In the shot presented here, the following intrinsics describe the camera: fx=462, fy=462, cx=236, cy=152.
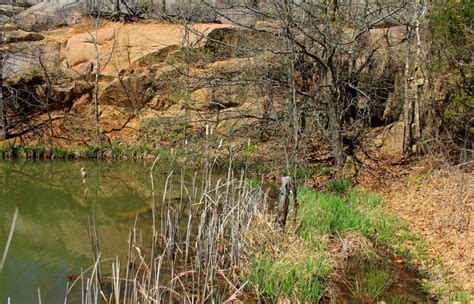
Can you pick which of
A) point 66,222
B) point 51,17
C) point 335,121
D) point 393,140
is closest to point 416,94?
point 393,140

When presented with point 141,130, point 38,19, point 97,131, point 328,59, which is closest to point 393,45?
point 328,59

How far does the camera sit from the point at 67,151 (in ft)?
52.3

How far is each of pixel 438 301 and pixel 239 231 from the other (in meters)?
2.38

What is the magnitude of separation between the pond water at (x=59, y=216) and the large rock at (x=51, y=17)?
11.4 m

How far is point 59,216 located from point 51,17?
59.9ft

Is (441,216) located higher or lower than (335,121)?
lower

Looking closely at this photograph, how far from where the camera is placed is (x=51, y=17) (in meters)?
24.2

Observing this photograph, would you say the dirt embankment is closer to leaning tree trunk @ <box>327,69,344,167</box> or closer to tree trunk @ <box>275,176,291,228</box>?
leaning tree trunk @ <box>327,69,344,167</box>

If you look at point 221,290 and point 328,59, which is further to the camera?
point 328,59

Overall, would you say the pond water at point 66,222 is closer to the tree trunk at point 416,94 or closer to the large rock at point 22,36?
the tree trunk at point 416,94

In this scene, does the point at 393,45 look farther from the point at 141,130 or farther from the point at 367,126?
the point at 141,130

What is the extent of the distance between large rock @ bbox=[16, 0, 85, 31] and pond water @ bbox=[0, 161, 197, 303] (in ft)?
37.5

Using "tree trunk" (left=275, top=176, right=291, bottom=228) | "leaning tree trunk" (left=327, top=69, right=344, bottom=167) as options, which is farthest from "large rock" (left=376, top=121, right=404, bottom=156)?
"tree trunk" (left=275, top=176, right=291, bottom=228)

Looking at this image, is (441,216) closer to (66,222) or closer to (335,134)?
(335,134)
